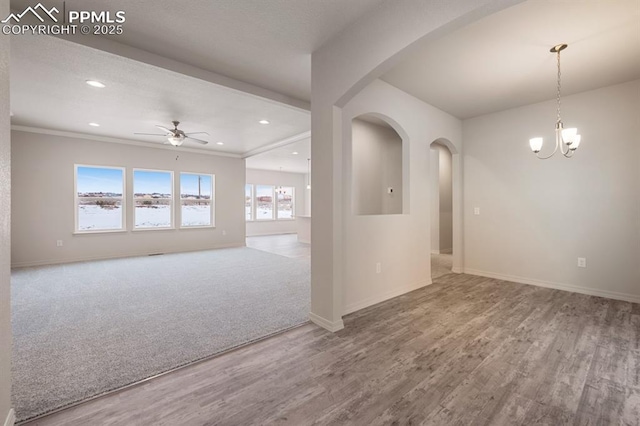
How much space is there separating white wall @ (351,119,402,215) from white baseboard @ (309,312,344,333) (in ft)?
8.78

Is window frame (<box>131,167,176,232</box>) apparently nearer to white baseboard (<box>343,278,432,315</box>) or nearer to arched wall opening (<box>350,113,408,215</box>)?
arched wall opening (<box>350,113,408,215</box>)

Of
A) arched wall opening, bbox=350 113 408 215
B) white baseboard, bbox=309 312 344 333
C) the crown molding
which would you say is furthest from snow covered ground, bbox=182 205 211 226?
white baseboard, bbox=309 312 344 333

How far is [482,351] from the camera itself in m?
2.27

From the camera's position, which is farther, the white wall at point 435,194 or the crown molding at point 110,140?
the white wall at point 435,194

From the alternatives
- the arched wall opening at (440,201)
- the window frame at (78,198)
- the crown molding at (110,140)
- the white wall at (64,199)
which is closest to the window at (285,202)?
the crown molding at (110,140)

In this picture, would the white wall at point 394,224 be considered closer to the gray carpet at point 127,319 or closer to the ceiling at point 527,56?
the ceiling at point 527,56

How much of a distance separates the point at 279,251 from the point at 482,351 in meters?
5.66

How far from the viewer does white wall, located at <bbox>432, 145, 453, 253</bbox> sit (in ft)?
23.7

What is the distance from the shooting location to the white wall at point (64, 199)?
17.7ft

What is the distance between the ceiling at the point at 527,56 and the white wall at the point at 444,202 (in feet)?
11.1

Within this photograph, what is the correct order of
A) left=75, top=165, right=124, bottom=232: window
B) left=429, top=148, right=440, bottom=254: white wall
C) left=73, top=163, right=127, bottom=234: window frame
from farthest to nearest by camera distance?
Answer: left=429, top=148, right=440, bottom=254: white wall < left=75, top=165, right=124, bottom=232: window < left=73, top=163, right=127, bottom=234: window frame

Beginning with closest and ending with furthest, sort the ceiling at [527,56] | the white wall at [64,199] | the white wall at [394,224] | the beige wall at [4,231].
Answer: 1. the beige wall at [4,231]
2. the ceiling at [527,56]
3. the white wall at [394,224]
4. the white wall at [64,199]

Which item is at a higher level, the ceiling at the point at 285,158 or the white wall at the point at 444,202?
the ceiling at the point at 285,158

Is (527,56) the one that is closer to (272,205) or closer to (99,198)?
(99,198)
